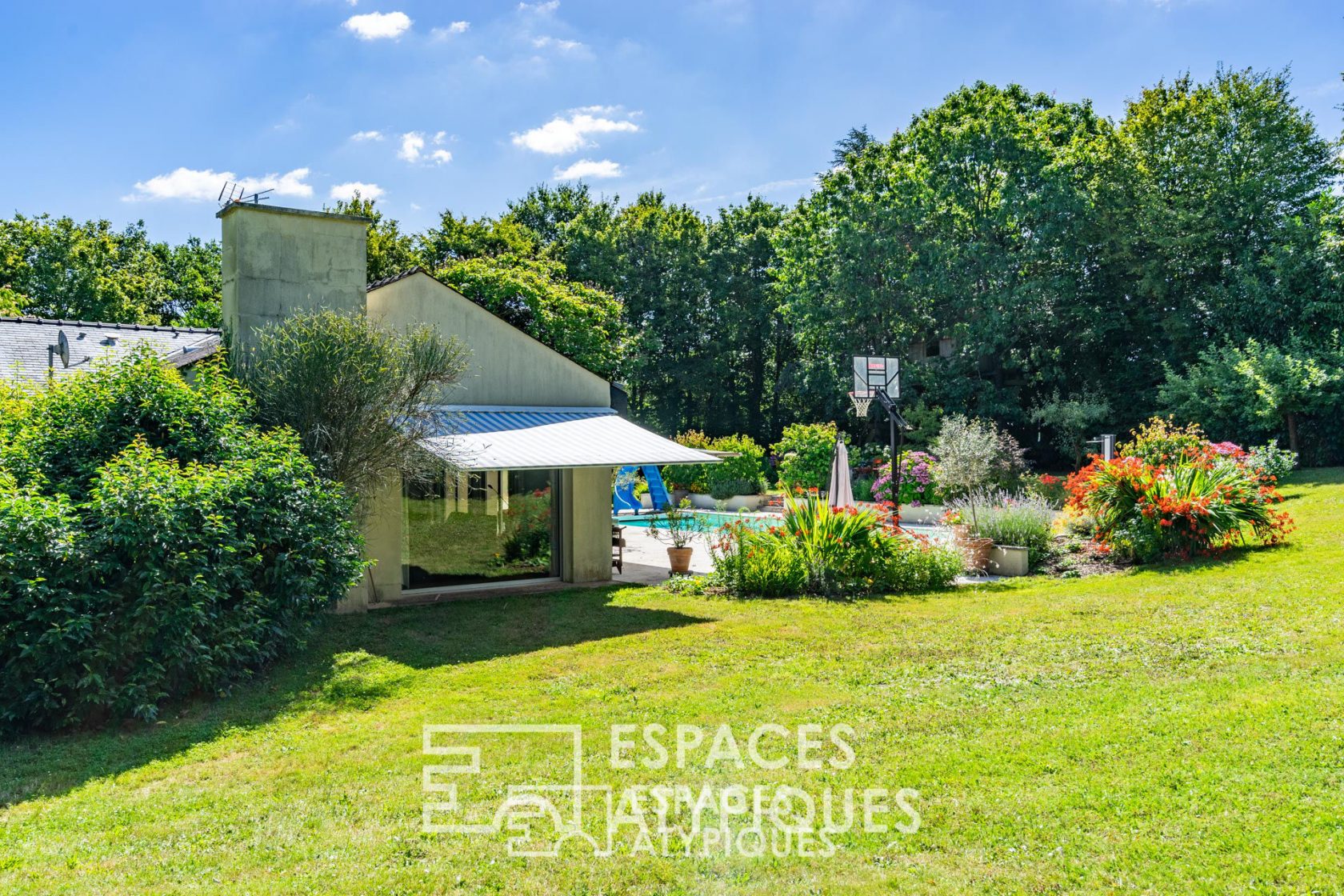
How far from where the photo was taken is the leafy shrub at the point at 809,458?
111ft

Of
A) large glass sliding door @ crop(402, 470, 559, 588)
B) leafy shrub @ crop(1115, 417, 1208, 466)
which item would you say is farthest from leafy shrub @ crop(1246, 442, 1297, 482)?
large glass sliding door @ crop(402, 470, 559, 588)

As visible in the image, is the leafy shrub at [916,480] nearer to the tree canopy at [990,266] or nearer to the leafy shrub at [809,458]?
the leafy shrub at [809,458]

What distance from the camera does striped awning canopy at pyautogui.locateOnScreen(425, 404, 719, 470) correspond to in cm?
1371

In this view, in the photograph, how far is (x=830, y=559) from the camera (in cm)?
1525

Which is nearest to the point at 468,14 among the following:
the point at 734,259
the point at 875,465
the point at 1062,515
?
the point at 1062,515

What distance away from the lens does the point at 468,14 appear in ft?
57.8

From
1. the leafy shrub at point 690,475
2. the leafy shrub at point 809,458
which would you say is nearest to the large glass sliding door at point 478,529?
the leafy shrub at point 809,458

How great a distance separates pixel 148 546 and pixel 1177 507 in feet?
52.9

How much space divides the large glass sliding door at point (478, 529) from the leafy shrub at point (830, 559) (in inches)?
153

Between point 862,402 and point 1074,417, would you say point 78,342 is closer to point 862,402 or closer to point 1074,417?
point 862,402

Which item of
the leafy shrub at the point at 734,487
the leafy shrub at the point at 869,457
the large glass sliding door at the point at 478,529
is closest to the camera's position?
the large glass sliding door at the point at 478,529

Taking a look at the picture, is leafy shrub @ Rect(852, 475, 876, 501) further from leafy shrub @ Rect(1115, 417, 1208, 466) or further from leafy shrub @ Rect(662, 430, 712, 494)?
leafy shrub @ Rect(1115, 417, 1208, 466)

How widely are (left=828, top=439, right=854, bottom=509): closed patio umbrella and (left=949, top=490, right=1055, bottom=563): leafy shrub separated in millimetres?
2846

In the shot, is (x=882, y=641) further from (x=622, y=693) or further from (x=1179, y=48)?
(x=1179, y=48)
